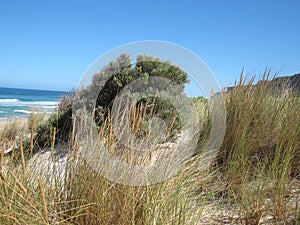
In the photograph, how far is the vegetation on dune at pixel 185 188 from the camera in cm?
151

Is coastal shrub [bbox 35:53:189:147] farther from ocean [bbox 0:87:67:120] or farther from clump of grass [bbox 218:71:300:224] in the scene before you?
clump of grass [bbox 218:71:300:224]

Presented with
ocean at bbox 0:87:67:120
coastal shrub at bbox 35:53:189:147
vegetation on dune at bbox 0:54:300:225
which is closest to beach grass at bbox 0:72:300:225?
vegetation on dune at bbox 0:54:300:225

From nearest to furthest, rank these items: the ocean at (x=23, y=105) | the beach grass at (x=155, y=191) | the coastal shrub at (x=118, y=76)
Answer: the beach grass at (x=155, y=191), the coastal shrub at (x=118, y=76), the ocean at (x=23, y=105)

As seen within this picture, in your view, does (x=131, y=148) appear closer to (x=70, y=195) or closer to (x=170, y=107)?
(x=70, y=195)

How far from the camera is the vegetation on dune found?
59.6 inches

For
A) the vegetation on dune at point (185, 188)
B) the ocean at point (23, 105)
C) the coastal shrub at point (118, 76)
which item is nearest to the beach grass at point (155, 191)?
the vegetation on dune at point (185, 188)

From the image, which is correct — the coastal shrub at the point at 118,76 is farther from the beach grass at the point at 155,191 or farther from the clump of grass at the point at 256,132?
the beach grass at the point at 155,191

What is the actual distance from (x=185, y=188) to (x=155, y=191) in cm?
28

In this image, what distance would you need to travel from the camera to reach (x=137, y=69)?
A: 5301mm

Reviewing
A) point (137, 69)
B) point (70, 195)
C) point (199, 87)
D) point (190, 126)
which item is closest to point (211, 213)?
point (70, 195)

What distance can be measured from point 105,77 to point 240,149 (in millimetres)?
3454

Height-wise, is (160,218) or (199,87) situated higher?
(199,87)

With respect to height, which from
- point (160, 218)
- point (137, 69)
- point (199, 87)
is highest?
point (137, 69)

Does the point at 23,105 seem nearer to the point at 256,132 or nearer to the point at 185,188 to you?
the point at 256,132
